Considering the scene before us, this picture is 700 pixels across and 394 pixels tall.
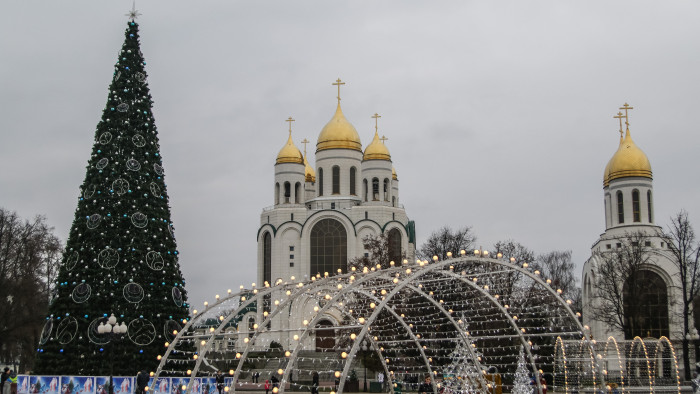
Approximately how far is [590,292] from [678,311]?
6.37 meters

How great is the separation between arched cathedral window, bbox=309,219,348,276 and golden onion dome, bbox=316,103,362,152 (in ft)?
20.1

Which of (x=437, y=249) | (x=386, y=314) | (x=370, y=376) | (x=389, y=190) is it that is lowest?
(x=370, y=376)

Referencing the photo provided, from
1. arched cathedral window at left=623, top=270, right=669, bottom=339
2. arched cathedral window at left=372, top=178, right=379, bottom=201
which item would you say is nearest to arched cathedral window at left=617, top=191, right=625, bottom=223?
arched cathedral window at left=623, top=270, right=669, bottom=339

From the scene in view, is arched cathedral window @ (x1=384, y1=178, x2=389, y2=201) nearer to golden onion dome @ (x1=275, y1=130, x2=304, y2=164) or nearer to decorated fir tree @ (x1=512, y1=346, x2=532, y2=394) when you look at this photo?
golden onion dome @ (x1=275, y1=130, x2=304, y2=164)

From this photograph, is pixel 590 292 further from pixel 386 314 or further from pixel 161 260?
pixel 161 260

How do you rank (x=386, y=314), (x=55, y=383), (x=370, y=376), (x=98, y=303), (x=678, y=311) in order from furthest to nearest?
(x=678, y=311) < (x=370, y=376) < (x=386, y=314) < (x=98, y=303) < (x=55, y=383)

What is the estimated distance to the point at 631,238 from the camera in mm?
54625

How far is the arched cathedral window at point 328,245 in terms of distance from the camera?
6066 cm

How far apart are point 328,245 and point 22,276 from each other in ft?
77.3

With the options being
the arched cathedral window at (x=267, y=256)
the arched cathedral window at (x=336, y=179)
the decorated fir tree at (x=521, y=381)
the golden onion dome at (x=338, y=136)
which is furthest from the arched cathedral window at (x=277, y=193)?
the decorated fir tree at (x=521, y=381)

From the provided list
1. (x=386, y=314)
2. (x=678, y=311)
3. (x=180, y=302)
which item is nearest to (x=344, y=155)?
(x=678, y=311)

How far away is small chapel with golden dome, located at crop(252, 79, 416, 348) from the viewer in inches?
2393

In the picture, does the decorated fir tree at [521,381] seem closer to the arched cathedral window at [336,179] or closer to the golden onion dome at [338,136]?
the arched cathedral window at [336,179]

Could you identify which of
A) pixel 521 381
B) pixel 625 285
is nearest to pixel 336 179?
pixel 625 285
